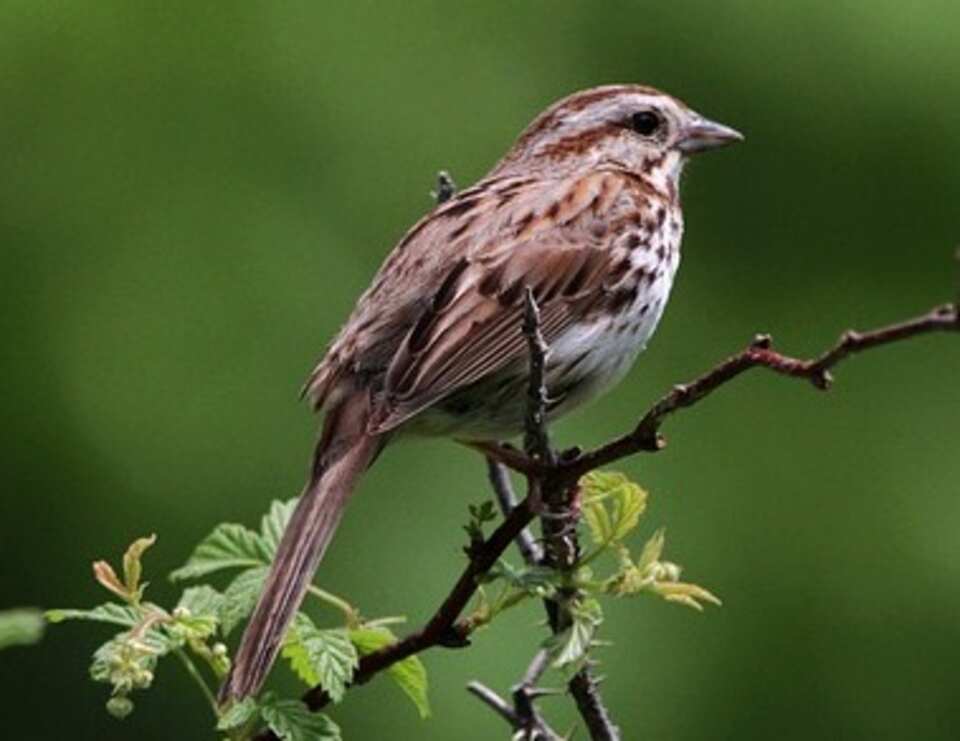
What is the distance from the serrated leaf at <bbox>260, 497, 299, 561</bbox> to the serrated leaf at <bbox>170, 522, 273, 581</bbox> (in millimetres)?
14

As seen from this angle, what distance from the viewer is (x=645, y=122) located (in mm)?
4422

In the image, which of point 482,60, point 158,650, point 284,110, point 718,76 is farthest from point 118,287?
point 158,650

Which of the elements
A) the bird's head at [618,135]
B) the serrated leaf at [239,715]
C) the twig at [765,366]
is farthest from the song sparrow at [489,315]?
the twig at [765,366]

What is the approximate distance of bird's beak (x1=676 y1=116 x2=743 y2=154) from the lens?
439 centimetres

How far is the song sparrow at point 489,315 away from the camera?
11.9ft

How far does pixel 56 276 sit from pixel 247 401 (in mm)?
497

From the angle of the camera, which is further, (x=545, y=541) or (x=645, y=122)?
(x=645, y=122)

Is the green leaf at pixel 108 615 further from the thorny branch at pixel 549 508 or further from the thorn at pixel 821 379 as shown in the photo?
the thorn at pixel 821 379

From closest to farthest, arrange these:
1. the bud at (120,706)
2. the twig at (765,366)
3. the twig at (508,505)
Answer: the twig at (765,366)
the bud at (120,706)
the twig at (508,505)

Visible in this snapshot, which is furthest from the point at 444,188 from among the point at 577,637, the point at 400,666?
the point at 577,637

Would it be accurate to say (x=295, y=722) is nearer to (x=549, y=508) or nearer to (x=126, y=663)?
(x=126, y=663)

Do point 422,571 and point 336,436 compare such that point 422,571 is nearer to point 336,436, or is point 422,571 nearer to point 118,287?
point 118,287

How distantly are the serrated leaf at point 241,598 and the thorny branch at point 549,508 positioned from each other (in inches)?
7.2

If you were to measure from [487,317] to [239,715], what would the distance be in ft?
3.99
